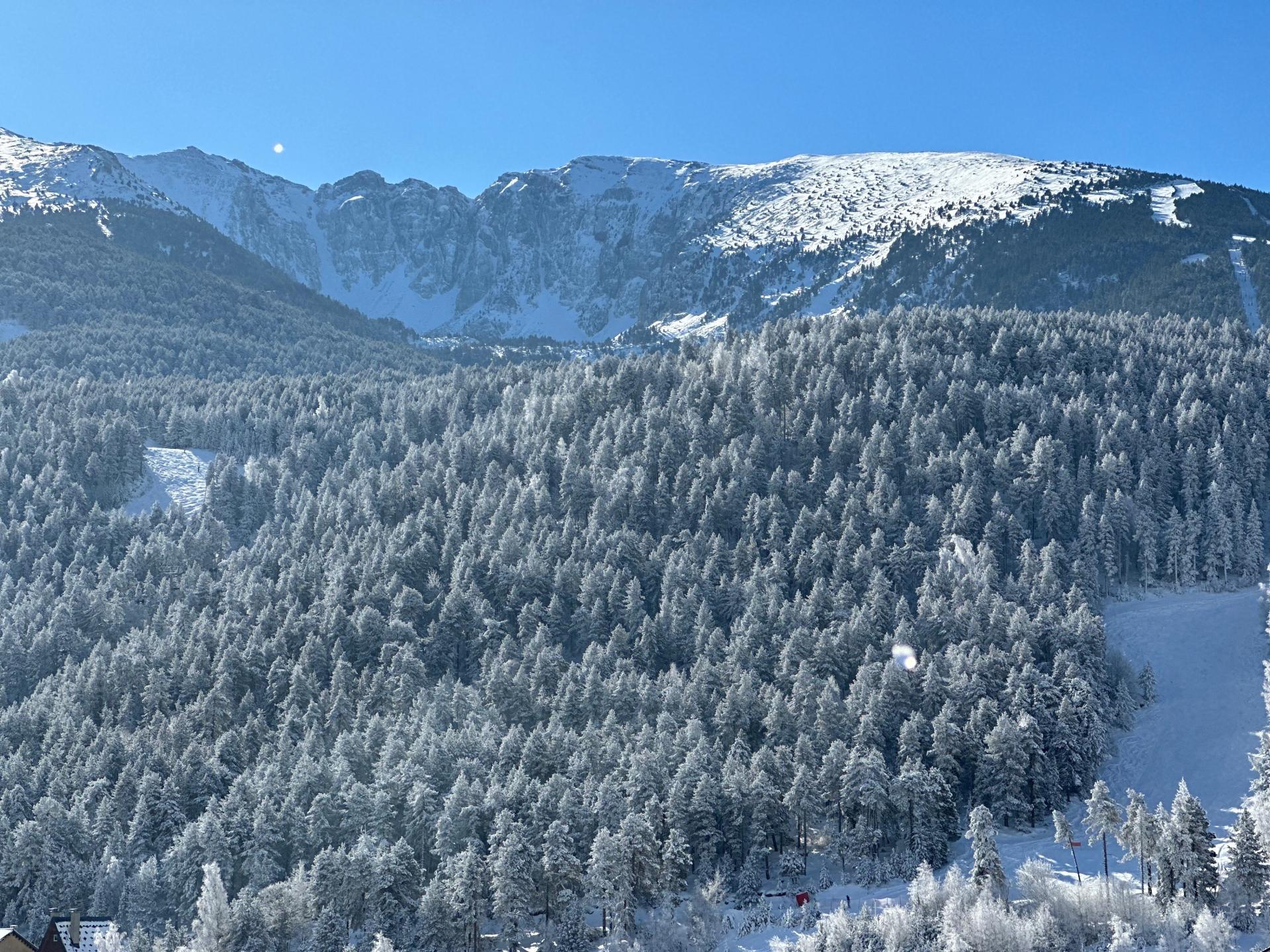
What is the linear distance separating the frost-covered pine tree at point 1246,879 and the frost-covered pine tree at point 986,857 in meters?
14.5

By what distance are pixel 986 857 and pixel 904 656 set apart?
32751mm

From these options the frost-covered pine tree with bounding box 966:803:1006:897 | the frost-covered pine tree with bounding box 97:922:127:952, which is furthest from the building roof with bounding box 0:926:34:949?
the frost-covered pine tree with bounding box 966:803:1006:897

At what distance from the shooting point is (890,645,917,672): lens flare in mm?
107000

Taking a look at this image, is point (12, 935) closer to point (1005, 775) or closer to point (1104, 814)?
point (1104, 814)

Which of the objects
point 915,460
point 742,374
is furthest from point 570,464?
point 915,460

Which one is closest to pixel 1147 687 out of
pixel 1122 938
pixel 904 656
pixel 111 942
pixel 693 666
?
pixel 904 656

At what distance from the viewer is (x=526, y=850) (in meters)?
84.1

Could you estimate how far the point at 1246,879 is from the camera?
239 feet

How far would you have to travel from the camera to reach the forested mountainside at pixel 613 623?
89500mm

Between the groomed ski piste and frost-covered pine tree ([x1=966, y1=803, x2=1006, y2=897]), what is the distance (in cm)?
583

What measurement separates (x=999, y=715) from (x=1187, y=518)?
178 feet

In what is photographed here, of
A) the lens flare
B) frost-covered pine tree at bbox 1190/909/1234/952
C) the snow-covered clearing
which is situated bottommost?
frost-covered pine tree at bbox 1190/909/1234/952

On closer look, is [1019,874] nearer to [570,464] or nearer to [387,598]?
[387,598]

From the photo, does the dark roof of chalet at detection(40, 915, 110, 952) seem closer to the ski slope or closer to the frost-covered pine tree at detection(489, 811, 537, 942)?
the frost-covered pine tree at detection(489, 811, 537, 942)
